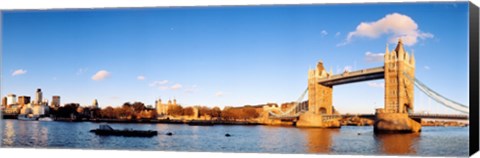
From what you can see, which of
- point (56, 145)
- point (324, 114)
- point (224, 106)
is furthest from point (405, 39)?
point (56, 145)

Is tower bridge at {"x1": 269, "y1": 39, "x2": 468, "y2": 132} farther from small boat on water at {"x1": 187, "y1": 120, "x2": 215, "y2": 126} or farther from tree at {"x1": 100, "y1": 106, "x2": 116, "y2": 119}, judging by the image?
tree at {"x1": 100, "y1": 106, "x2": 116, "y2": 119}

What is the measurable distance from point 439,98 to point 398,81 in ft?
2.32

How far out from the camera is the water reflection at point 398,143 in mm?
13906

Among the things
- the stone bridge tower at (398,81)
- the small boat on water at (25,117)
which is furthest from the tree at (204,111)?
the small boat on water at (25,117)

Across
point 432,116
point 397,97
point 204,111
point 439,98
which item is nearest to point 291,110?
point 204,111

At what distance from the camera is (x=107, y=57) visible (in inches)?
610

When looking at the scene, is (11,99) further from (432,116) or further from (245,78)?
(432,116)

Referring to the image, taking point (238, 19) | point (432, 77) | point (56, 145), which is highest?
point (238, 19)

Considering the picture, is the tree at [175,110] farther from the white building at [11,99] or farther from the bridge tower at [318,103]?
Result: the white building at [11,99]

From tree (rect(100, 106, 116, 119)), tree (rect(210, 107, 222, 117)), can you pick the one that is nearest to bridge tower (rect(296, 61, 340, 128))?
tree (rect(210, 107, 222, 117))

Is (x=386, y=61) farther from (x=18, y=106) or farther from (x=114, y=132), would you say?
(x=18, y=106)

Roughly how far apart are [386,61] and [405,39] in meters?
0.45

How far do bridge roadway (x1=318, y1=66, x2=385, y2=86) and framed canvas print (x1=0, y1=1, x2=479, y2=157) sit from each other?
0.03 m

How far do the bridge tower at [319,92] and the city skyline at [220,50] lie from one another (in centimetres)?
11
